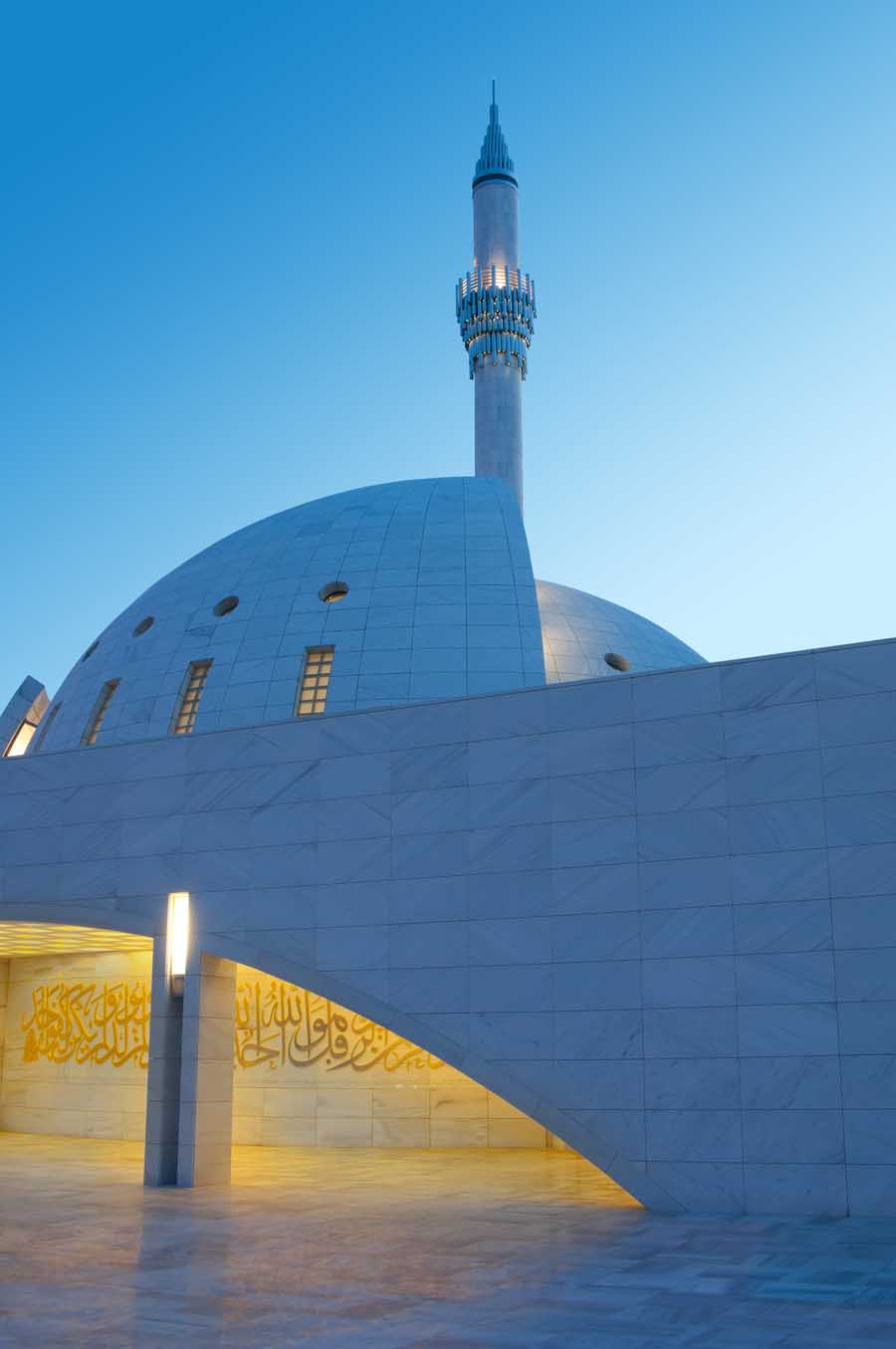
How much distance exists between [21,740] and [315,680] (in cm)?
1207

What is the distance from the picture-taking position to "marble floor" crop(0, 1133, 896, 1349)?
10180 millimetres

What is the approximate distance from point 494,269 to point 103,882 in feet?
139

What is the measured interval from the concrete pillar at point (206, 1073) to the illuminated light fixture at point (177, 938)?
214 millimetres

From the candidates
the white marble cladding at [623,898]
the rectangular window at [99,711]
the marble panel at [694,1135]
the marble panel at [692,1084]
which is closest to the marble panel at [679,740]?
the white marble cladding at [623,898]

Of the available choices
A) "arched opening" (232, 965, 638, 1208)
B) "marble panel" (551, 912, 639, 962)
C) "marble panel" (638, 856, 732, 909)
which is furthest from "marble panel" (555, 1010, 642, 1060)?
"arched opening" (232, 965, 638, 1208)

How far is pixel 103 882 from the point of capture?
2264 centimetres

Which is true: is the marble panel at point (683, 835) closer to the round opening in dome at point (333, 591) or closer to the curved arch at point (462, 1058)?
the curved arch at point (462, 1058)

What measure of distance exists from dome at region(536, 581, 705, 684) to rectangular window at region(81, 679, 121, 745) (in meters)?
10.9

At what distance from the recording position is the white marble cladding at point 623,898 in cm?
1698

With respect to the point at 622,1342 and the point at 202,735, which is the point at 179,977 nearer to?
the point at 202,735

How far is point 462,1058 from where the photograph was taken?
Answer: 1900 cm

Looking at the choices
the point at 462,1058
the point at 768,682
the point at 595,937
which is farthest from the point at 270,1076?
the point at 768,682

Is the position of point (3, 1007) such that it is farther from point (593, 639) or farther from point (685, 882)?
point (685, 882)

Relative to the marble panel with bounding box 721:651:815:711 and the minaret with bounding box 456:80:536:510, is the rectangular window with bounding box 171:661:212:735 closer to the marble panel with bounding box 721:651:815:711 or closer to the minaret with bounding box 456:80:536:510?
the marble panel with bounding box 721:651:815:711
